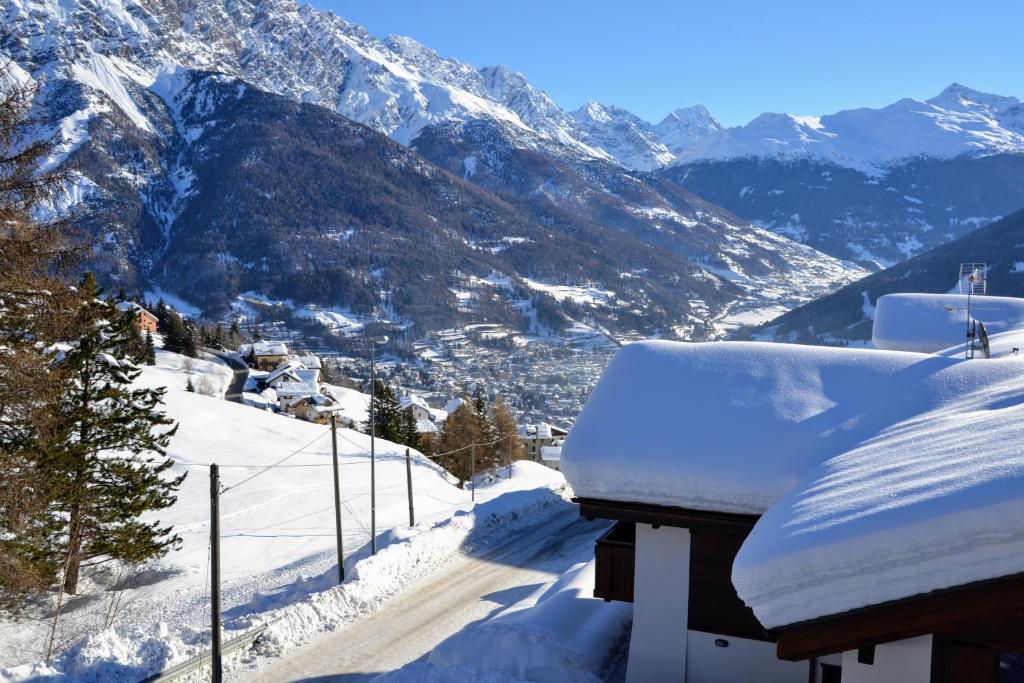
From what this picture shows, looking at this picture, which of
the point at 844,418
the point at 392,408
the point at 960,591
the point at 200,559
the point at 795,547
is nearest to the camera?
the point at 960,591

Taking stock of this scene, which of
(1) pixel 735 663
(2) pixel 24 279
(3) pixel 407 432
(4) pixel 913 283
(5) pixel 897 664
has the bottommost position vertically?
(3) pixel 407 432

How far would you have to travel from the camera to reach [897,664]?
19.0 ft

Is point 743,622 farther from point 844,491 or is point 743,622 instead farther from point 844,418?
point 844,491

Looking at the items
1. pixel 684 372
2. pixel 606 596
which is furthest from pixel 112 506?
pixel 684 372

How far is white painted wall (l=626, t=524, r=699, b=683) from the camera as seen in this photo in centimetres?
1139

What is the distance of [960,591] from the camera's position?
16.0 ft

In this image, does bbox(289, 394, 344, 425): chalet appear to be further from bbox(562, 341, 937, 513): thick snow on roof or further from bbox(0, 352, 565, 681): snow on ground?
bbox(562, 341, 937, 513): thick snow on roof

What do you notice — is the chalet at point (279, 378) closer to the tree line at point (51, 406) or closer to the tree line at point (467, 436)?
the tree line at point (467, 436)

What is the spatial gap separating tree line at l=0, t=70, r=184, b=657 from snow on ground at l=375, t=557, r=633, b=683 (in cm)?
774

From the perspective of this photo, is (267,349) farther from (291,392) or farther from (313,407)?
(313,407)

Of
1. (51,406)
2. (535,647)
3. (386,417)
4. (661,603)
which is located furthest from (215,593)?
(386,417)

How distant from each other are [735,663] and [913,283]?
165 metres

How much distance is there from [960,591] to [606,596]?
8204mm

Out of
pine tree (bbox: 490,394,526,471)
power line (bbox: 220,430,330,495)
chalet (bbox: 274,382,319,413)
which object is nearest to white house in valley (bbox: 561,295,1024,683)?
power line (bbox: 220,430,330,495)
